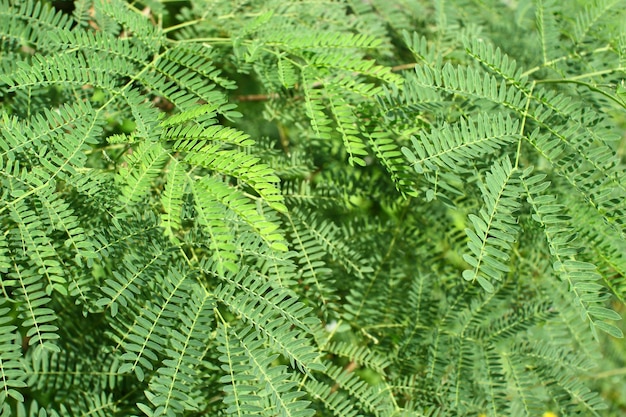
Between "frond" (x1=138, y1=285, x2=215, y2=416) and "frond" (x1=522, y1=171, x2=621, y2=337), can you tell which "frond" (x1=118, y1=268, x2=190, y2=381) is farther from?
"frond" (x1=522, y1=171, x2=621, y2=337)

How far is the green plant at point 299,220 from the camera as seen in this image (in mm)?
827

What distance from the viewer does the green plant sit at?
0.83m

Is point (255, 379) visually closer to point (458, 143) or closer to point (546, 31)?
point (458, 143)

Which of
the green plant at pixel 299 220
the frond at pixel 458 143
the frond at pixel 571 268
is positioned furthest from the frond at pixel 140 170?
the frond at pixel 571 268

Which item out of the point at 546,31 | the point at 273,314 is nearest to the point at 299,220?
the point at 273,314

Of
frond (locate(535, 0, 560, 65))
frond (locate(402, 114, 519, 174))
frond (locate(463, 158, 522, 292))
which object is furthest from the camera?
frond (locate(535, 0, 560, 65))

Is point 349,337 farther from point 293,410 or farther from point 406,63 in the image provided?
point 406,63

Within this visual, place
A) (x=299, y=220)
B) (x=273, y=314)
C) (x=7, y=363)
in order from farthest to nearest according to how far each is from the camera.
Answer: (x=299, y=220) → (x=273, y=314) → (x=7, y=363)

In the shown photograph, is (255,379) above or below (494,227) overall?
below

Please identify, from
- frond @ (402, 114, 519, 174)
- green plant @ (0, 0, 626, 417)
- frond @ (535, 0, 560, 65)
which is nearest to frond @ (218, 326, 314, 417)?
green plant @ (0, 0, 626, 417)

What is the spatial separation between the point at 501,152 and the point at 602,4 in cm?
49

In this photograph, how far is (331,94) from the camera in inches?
40.4

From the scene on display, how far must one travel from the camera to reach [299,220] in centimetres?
113

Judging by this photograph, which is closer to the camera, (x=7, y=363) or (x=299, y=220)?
(x=7, y=363)
